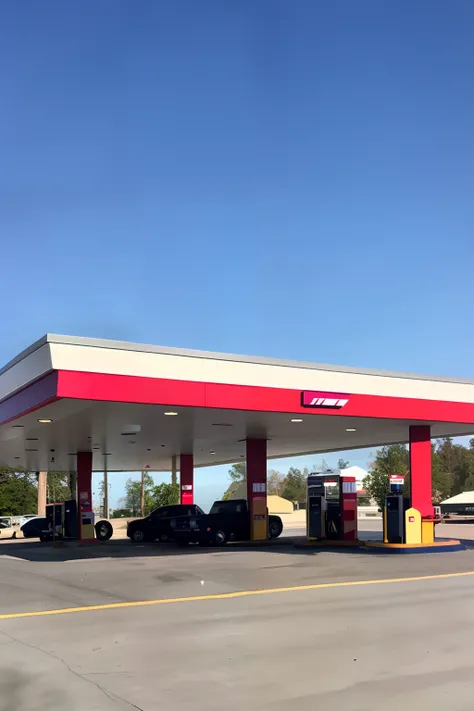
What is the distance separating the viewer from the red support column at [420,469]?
2450 cm

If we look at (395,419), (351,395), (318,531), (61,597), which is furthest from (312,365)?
(61,597)

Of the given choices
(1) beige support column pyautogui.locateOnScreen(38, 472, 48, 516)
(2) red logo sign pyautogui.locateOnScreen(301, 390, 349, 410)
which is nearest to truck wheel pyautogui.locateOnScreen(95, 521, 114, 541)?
(2) red logo sign pyautogui.locateOnScreen(301, 390, 349, 410)

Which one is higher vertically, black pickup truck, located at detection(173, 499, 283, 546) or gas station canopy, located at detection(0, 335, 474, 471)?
gas station canopy, located at detection(0, 335, 474, 471)

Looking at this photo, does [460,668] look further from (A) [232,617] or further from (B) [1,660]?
(B) [1,660]

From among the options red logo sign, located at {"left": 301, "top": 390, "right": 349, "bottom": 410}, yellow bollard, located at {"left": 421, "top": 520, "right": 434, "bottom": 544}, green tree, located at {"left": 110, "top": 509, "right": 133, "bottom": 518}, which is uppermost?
red logo sign, located at {"left": 301, "top": 390, "right": 349, "bottom": 410}

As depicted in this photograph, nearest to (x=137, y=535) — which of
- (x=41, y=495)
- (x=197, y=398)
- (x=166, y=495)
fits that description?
(x=197, y=398)

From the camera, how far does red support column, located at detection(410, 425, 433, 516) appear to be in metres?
24.5

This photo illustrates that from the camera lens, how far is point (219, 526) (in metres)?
28.1

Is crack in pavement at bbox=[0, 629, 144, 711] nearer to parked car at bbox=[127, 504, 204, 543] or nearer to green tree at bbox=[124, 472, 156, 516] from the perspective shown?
parked car at bbox=[127, 504, 204, 543]

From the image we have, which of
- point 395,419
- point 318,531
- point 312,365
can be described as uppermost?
point 312,365

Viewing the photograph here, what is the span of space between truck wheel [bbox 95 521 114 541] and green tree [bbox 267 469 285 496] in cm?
7848

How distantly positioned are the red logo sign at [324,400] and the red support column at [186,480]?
1814cm

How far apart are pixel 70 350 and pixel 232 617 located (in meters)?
8.38

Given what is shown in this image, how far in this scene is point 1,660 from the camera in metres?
8.33
